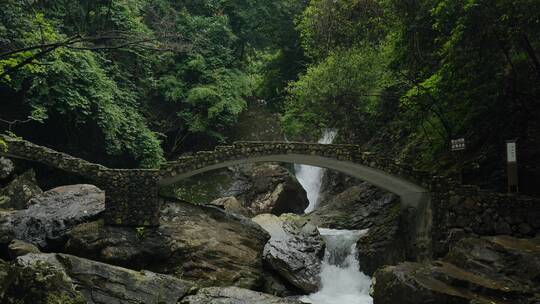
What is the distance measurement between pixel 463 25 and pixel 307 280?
804 centimetres

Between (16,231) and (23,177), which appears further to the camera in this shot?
(23,177)

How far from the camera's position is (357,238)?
1653 centimetres

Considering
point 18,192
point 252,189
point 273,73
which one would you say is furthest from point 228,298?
point 273,73

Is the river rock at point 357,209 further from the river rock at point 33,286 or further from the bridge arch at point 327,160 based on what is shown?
the river rock at point 33,286

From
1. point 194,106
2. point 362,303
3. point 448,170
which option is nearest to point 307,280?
point 362,303

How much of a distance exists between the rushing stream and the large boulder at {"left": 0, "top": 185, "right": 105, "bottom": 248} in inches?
283

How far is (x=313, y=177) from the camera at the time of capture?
83.8ft

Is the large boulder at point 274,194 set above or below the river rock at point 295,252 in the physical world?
above

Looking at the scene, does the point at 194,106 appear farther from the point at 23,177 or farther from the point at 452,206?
the point at 452,206

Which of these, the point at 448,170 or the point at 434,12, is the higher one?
the point at 434,12

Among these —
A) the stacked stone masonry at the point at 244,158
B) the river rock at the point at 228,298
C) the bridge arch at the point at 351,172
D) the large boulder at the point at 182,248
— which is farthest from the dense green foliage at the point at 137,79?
the river rock at the point at 228,298

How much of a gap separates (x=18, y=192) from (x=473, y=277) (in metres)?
14.7

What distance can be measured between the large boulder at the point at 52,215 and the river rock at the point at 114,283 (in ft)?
12.3

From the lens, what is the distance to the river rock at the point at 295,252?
1397cm
